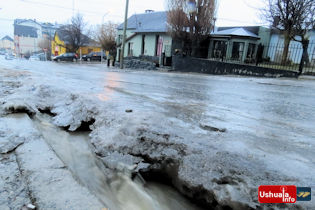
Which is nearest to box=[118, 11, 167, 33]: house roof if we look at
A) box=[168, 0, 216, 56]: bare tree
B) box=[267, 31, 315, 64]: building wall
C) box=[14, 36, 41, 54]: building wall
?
box=[168, 0, 216, 56]: bare tree

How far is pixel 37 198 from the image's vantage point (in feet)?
4.19

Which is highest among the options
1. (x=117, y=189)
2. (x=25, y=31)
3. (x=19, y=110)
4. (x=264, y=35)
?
(x=25, y=31)

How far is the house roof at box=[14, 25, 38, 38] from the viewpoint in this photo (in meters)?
63.5

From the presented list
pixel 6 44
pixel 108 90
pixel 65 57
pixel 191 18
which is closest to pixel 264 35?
pixel 191 18

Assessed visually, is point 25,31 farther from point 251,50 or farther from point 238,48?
point 251,50

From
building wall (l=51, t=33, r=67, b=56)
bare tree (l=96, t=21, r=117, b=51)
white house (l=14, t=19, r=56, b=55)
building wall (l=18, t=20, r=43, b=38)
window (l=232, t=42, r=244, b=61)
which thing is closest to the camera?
window (l=232, t=42, r=244, b=61)

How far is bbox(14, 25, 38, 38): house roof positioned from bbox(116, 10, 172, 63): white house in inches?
1953

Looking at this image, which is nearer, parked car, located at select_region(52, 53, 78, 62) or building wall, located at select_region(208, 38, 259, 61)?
building wall, located at select_region(208, 38, 259, 61)

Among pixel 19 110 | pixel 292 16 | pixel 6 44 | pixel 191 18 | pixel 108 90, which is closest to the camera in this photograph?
pixel 19 110

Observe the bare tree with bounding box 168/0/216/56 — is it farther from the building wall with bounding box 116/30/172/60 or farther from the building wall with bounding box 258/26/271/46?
the building wall with bounding box 258/26/271/46

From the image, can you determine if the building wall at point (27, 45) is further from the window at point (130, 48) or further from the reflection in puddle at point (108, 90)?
the reflection in puddle at point (108, 90)

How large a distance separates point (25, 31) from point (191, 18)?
66454mm

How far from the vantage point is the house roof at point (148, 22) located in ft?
76.4

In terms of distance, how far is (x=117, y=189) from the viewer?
1.77m
